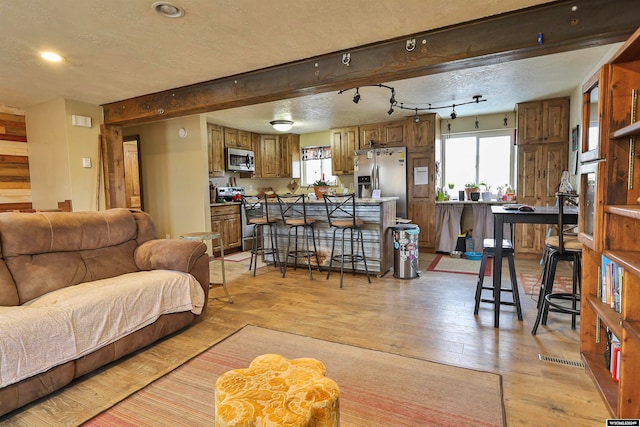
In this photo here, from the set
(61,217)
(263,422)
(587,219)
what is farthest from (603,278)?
(61,217)

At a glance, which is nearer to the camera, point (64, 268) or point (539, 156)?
point (64, 268)

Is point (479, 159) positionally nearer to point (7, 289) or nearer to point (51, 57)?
point (51, 57)

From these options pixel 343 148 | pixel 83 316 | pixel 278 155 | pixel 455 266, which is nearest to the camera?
pixel 83 316

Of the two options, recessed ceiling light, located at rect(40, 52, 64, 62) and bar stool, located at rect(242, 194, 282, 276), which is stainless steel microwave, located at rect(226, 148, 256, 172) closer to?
bar stool, located at rect(242, 194, 282, 276)

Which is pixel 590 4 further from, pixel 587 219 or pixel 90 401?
pixel 90 401

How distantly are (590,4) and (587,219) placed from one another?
1.35 metres

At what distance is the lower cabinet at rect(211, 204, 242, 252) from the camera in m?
5.55

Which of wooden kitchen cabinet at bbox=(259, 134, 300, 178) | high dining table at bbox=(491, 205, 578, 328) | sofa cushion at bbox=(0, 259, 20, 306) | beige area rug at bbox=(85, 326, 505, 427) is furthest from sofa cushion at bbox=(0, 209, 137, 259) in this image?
wooden kitchen cabinet at bbox=(259, 134, 300, 178)

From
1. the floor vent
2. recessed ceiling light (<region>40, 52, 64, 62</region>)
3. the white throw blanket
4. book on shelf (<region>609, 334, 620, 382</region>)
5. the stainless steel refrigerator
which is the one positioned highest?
recessed ceiling light (<region>40, 52, 64, 62</region>)

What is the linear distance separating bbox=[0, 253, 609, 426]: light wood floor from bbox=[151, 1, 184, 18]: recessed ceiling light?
2.32 meters

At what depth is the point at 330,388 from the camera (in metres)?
1.17

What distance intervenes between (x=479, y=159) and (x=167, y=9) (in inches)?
213

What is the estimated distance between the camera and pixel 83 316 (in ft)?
6.30

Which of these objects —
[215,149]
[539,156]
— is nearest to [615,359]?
[539,156]
